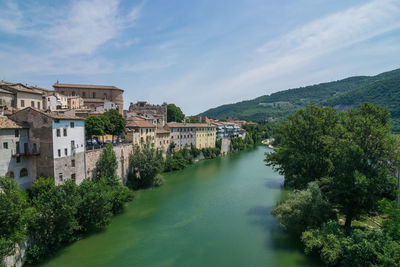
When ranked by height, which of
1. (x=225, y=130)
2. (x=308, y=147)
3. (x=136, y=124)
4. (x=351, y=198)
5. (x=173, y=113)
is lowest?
(x=351, y=198)

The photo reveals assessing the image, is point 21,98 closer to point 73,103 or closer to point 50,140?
point 50,140

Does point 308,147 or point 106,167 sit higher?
point 308,147

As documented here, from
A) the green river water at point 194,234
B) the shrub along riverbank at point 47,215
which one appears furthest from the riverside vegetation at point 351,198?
the shrub along riverbank at point 47,215

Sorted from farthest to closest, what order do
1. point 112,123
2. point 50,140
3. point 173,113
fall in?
point 173,113 → point 112,123 → point 50,140

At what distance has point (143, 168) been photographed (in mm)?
29578

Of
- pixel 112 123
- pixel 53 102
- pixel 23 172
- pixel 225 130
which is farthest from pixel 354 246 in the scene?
pixel 225 130

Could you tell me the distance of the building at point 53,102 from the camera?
109 feet

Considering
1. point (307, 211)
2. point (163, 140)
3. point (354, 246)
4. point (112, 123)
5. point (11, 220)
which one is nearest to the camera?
point (354, 246)

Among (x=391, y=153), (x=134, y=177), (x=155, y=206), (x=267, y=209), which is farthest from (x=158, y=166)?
(x=391, y=153)

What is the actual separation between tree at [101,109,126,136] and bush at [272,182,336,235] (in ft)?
72.4

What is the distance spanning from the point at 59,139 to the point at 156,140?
69.1 ft

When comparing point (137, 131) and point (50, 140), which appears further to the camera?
point (137, 131)

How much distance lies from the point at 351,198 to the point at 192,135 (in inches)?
1513

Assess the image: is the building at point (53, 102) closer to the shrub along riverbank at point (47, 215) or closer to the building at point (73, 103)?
the building at point (73, 103)
